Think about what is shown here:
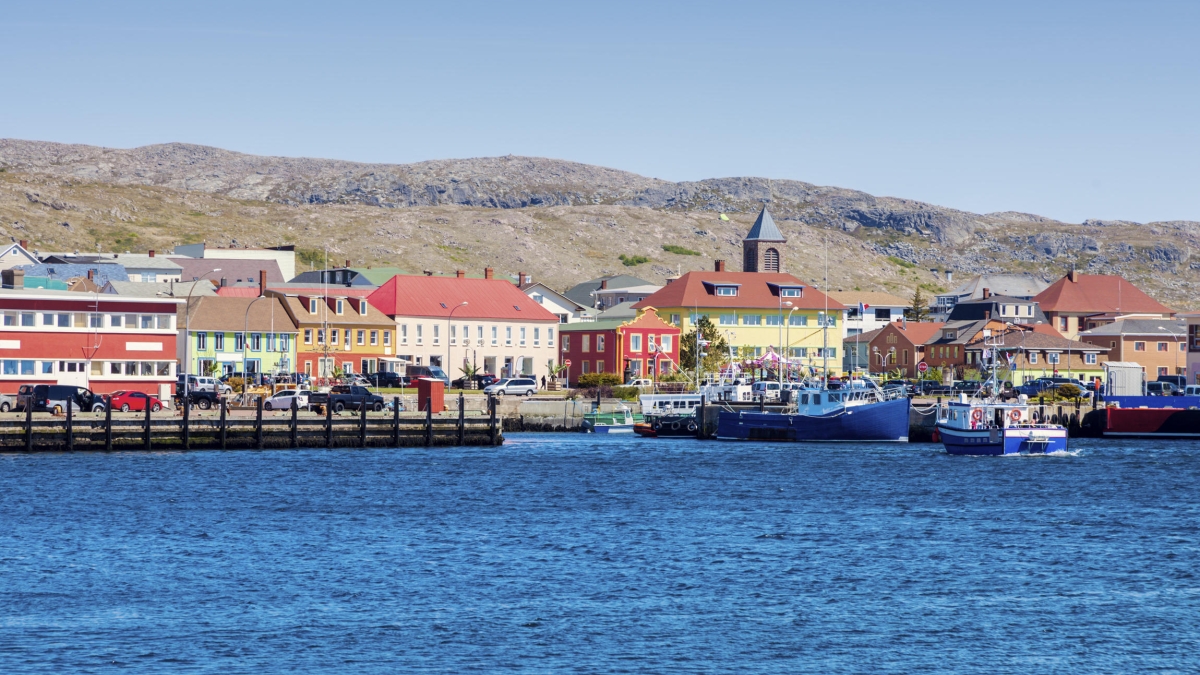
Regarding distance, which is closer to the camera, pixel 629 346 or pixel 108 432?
pixel 108 432

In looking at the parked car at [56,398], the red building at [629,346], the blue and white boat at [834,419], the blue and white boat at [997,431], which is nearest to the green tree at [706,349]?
the red building at [629,346]

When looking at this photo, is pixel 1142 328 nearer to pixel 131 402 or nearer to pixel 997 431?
pixel 997 431

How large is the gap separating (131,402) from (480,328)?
185 feet

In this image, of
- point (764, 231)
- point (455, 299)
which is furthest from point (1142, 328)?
point (455, 299)

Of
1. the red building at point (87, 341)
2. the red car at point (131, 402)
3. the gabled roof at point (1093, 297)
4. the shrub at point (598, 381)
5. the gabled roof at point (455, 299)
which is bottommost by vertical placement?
the red car at point (131, 402)

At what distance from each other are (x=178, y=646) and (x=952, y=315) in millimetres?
166109

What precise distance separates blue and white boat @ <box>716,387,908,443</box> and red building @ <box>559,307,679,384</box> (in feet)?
136

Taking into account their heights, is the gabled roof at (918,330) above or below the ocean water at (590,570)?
above

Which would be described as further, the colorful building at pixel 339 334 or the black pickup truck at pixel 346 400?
the colorful building at pixel 339 334

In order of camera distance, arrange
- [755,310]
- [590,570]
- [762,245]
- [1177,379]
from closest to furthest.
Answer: [590,570]
[1177,379]
[755,310]
[762,245]

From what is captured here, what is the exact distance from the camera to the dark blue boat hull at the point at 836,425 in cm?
9481

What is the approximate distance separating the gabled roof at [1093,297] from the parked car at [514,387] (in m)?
91.9

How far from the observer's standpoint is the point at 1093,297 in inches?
7446

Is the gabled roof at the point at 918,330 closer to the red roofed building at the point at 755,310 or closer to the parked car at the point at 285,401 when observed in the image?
the red roofed building at the point at 755,310
